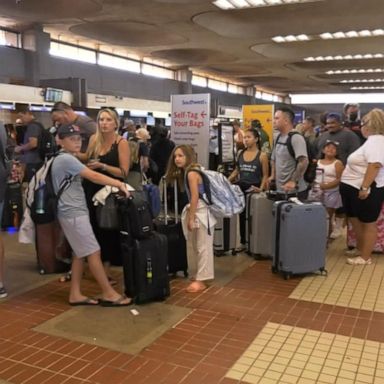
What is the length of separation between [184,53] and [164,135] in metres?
10.4

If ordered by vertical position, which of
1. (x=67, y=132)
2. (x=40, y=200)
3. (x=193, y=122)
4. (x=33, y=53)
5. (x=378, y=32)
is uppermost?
(x=378, y=32)

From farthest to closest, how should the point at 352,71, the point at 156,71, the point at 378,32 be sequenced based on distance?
the point at 352,71 < the point at 156,71 < the point at 378,32

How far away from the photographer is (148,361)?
2775mm

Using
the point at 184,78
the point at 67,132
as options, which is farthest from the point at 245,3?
the point at 184,78

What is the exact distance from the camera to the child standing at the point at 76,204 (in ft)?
11.2

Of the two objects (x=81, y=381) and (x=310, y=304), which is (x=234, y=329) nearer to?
(x=310, y=304)

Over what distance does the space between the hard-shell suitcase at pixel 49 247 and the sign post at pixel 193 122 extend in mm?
2128

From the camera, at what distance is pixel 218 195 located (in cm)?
405

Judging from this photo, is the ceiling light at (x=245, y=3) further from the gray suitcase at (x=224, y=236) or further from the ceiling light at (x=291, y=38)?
the gray suitcase at (x=224, y=236)

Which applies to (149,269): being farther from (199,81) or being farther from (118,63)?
(199,81)

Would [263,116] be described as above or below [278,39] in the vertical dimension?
below

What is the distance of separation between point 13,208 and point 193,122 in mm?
2507

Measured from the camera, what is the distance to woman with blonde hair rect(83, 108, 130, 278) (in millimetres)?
3820

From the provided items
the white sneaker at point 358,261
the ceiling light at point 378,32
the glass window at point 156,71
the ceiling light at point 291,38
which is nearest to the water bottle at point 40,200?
the white sneaker at point 358,261
